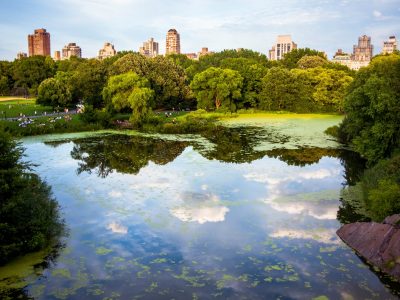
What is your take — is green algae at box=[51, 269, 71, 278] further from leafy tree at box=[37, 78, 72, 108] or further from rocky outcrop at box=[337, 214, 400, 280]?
leafy tree at box=[37, 78, 72, 108]

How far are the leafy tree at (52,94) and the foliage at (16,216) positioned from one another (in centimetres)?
4256

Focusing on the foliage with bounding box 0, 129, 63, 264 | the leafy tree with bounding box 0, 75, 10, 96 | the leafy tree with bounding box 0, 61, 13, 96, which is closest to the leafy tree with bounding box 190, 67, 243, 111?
the leafy tree with bounding box 0, 75, 10, 96

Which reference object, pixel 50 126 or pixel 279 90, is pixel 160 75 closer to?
pixel 279 90

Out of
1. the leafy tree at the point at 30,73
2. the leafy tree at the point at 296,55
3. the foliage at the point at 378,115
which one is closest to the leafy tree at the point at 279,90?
the leafy tree at the point at 296,55

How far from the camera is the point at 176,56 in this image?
109 meters

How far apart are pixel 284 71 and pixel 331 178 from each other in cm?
4208

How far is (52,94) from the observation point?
5606 cm

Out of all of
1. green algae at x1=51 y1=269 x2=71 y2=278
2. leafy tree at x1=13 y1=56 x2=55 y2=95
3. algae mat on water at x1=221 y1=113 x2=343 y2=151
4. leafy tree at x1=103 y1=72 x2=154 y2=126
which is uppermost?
leafy tree at x1=13 y1=56 x2=55 y2=95

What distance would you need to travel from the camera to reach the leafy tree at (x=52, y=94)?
2194 inches

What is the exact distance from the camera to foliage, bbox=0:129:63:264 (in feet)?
45.6

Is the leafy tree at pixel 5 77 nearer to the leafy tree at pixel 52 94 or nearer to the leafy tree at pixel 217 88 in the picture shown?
the leafy tree at pixel 52 94

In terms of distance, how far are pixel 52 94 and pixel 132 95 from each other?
14182mm

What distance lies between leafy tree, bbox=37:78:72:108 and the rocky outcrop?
47555 mm

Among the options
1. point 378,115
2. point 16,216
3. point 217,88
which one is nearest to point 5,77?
point 217,88
